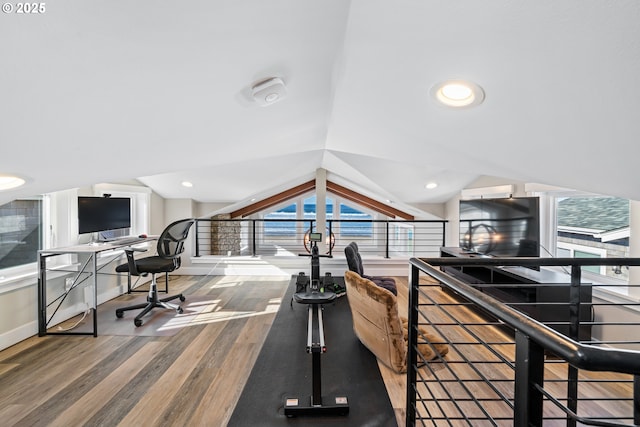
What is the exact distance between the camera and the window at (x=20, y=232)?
115 inches

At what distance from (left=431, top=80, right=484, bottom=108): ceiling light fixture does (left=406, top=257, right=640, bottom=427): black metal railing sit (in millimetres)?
742

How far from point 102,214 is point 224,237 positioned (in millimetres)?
3147

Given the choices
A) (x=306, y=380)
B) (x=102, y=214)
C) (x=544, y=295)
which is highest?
(x=102, y=214)

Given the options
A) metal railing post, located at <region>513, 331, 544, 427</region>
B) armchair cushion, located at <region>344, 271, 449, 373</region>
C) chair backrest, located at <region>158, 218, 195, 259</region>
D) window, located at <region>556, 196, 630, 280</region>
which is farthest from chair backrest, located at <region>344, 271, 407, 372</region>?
chair backrest, located at <region>158, 218, 195, 259</region>

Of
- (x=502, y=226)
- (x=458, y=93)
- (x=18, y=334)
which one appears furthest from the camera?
(x=502, y=226)

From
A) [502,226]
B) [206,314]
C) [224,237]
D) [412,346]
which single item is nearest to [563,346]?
[412,346]

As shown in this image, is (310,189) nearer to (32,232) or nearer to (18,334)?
(32,232)

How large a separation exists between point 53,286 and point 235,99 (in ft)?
9.81

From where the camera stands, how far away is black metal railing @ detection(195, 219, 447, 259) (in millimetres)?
6395

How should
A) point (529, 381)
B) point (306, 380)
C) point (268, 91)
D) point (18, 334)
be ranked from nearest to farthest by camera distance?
point (529, 381) < point (268, 91) < point (306, 380) < point (18, 334)

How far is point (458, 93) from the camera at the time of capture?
60.3 inches

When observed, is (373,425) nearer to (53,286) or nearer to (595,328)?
(595,328)

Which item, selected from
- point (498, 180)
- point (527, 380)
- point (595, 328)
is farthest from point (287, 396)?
point (498, 180)

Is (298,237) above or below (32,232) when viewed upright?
below
